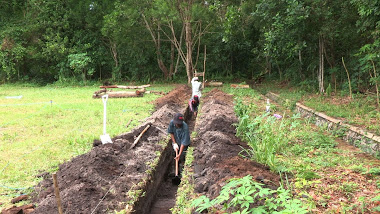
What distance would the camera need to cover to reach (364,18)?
360 inches

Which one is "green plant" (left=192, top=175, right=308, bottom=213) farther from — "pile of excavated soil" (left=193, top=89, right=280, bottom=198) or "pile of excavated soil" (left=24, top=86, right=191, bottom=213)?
"pile of excavated soil" (left=24, top=86, right=191, bottom=213)

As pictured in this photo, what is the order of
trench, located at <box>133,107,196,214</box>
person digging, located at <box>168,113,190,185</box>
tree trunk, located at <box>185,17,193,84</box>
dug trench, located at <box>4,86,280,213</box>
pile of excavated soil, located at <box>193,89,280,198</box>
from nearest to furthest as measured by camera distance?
dug trench, located at <box>4,86,280,213</box>, pile of excavated soil, located at <box>193,89,280,198</box>, trench, located at <box>133,107,196,214</box>, person digging, located at <box>168,113,190,185</box>, tree trunk, located at <box>185,17,193,84</box>

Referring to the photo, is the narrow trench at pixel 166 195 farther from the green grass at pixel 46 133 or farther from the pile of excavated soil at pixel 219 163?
the green grass at pixel 46 133

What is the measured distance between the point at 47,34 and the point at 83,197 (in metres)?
21.2

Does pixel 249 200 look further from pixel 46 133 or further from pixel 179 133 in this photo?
pixel 46 133

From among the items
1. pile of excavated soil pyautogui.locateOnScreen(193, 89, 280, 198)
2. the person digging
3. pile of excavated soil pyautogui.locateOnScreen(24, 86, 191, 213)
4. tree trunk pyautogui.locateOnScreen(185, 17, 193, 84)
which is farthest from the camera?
tree trunk pyautogui.locateOnScreen(185, 17, 193, 84)

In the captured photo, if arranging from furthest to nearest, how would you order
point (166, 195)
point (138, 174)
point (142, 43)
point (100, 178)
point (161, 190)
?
point (142, 43)
point (161, 190)
point (166, 195)
point (138, 174)
point (100, 178)

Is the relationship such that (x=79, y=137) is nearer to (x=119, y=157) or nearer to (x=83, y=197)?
(x=119, y=157)

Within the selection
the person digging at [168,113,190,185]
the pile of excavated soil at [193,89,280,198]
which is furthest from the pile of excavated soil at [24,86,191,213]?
the pile of excavated soil at [193,89,280,198]

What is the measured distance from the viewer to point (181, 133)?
5992 mm

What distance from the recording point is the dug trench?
3650mm

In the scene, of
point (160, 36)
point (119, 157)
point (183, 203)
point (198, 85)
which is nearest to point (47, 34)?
point (160, 36)

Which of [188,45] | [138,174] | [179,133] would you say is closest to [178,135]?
[179,133]

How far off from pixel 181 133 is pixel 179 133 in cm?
5
